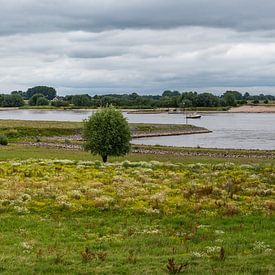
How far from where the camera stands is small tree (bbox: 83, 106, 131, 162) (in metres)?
58.1

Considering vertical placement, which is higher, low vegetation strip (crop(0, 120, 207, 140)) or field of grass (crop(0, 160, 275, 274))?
field of grass (crop(0, 160, 275, 274))

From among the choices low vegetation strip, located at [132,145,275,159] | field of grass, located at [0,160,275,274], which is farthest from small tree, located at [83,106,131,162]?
field of grass, located at [0,160,275,274]

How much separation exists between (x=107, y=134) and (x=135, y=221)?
40538mm

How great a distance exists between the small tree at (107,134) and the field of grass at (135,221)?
94.9ft

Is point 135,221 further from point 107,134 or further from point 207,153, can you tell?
point 207,153

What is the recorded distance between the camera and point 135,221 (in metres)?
17.8

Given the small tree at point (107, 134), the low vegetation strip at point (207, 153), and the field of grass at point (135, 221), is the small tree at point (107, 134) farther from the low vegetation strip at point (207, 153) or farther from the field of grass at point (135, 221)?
the field of grass at point (135, 221)

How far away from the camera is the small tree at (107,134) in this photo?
190ft

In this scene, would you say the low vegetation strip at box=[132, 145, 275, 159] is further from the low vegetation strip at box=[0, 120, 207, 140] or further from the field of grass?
the field of grass

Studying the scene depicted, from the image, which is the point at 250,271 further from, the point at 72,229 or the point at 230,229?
the point at 72,229

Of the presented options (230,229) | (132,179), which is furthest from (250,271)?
(132,179)

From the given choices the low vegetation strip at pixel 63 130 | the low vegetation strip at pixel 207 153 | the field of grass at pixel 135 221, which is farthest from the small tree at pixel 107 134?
the low vegetation strip at pixel 63 130

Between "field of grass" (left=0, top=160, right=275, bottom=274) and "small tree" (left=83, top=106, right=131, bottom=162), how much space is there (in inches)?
1138

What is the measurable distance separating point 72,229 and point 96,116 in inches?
1712
